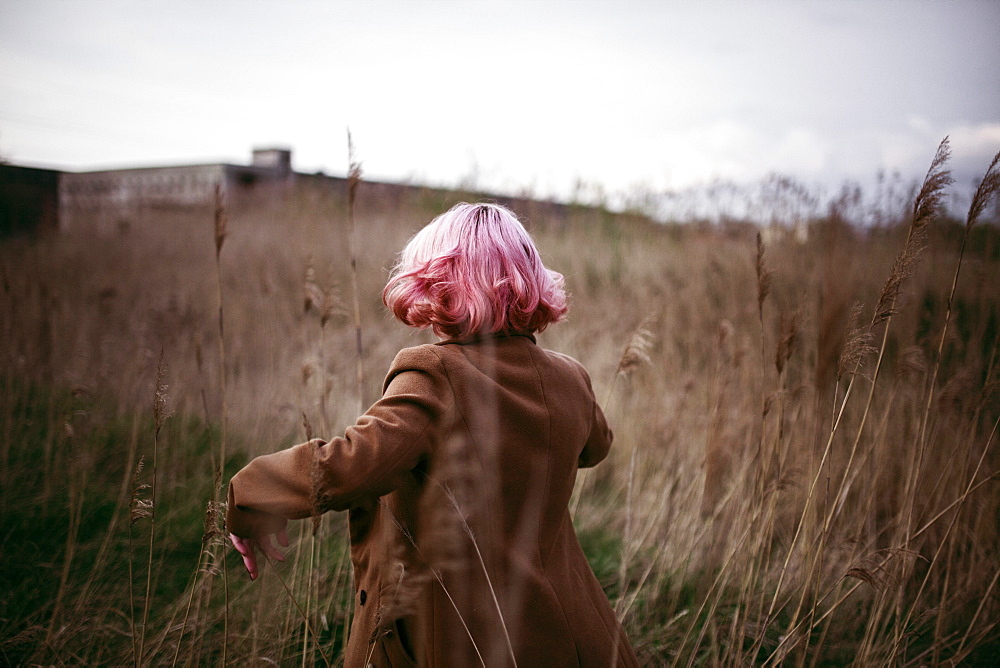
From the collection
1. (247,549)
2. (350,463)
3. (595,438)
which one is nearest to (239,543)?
(247,549)

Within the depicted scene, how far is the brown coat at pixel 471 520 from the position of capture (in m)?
1.25

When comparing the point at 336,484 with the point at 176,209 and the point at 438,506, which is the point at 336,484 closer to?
the point at 438,506

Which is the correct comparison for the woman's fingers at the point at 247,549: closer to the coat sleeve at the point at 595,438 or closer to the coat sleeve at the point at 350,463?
the coat sleeve at the point at 350,463

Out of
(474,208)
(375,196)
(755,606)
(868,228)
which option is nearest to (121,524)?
(474,208)

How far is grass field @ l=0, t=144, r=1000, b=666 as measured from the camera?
1806 mm

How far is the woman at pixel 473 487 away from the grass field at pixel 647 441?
271 mm

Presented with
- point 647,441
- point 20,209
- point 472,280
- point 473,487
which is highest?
point 20,209

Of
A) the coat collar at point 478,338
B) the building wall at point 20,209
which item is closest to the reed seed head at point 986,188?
the coat collar at point 478,338

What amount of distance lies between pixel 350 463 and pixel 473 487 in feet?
1.03

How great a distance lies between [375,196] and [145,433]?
544cm

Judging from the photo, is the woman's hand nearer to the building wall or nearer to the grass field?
the grass field

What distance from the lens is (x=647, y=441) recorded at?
3.58 m

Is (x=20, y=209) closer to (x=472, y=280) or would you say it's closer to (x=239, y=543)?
(x=239, y=543)

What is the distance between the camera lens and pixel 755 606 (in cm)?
249
